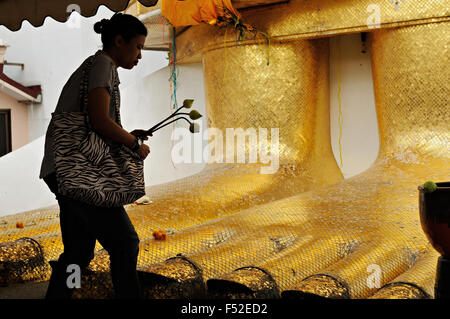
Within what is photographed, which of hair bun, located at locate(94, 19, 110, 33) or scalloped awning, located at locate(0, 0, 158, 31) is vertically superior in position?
scalloped awning, located at locate(0, 0, 158, 31)

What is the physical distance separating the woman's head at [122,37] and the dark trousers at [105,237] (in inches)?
14.9

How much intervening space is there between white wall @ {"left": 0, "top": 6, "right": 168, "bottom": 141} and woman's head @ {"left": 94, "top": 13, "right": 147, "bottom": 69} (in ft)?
17.6

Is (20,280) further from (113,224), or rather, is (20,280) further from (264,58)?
(264,58)

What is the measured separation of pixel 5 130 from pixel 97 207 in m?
7.13

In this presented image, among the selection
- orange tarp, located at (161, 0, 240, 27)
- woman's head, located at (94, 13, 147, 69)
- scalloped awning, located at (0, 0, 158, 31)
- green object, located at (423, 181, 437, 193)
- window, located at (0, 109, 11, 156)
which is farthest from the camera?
window, located at (0, 109, 11, 156)

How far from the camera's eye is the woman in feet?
5.38

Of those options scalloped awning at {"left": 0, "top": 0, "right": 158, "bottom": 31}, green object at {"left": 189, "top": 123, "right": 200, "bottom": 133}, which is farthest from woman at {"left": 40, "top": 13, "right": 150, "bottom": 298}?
scalloped awning at {"left": 0, "top": 0, "right": 158, "bottom": 31}

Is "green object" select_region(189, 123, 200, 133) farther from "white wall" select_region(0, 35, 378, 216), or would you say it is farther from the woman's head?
"white wall" select_region(0, 35, 378, 216)

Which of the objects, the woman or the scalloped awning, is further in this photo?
the scalloped awning

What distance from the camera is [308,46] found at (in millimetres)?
3660

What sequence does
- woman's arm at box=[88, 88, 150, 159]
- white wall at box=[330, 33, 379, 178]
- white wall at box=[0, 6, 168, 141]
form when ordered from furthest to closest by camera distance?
white wall at box=[0, 6, 168, 141], white wall at box=[330, 33, 379, 178], woman's arm at box=[88, 88, 150, 159]
